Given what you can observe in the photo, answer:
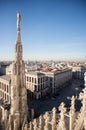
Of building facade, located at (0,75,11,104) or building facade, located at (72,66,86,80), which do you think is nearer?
building facade, located at (0,75,11,104)

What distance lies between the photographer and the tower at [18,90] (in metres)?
10.9

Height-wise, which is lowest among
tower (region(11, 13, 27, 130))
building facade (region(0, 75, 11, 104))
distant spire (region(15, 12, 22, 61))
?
Answer: building facade (region(0, 75, 11, 104))

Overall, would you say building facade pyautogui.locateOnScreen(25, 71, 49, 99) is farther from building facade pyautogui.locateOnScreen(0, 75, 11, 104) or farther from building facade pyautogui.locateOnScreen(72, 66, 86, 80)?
building facade pyautogui.locateOnScreen(72, 66, 86, 80)

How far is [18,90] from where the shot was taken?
441 inches

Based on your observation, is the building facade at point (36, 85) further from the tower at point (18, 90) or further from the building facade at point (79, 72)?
the building facade at point (79, 72)

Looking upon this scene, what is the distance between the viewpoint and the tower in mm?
10859

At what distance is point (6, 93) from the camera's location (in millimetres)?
44312

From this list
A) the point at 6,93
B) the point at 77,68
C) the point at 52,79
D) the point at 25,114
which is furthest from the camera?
the point at 77,68

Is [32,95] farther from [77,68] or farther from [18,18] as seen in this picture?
[77,68]

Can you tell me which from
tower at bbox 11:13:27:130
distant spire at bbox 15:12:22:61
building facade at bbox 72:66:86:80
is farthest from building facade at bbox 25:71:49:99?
building facade at bbox 72:66:86:80

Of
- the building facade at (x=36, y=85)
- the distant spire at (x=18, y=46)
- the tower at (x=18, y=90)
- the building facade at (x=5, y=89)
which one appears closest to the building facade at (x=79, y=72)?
the building facade at (x=36, y=85)

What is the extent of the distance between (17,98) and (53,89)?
46718 millimetres

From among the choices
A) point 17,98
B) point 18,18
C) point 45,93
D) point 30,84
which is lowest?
point 45,93

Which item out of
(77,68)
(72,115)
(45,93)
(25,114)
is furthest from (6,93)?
(77,68)
